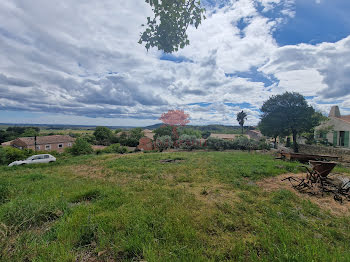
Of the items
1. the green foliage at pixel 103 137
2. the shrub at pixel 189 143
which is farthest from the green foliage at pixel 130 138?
the shrub at pixel 189 143

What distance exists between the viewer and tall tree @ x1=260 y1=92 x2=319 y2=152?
49.5 ft

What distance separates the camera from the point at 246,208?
11.6 feet

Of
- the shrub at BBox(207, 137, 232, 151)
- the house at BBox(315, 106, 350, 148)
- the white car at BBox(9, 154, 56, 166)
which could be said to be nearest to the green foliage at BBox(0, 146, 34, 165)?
the white car at BBox(9, 154, 56, 166)

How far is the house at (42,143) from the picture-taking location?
112 ft

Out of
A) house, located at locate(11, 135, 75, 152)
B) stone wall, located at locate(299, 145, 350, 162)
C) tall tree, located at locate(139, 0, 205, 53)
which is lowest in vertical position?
house, located at locate(11, 135, 75, 152)

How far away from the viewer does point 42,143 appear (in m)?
36.5

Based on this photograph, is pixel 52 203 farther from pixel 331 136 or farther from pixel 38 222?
pixel 331 136

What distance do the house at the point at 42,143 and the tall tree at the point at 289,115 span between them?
46.1 m

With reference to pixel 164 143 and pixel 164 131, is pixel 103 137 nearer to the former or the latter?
pixel 164 131

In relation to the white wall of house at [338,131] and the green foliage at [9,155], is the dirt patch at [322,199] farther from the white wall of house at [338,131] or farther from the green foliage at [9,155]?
the green foliage at [9,155]

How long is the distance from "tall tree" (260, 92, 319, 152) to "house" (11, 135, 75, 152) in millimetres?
46098

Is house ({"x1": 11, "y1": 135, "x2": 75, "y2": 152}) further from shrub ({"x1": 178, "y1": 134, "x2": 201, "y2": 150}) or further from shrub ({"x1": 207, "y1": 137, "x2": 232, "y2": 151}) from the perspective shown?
shrub ({"x1": 207, "y1": 137, "x2": 232, "y2": 151})

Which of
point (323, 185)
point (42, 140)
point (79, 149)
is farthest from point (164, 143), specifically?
point (42, 140)

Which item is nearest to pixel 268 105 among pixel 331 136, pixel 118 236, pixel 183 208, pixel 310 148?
pixel 310 148
